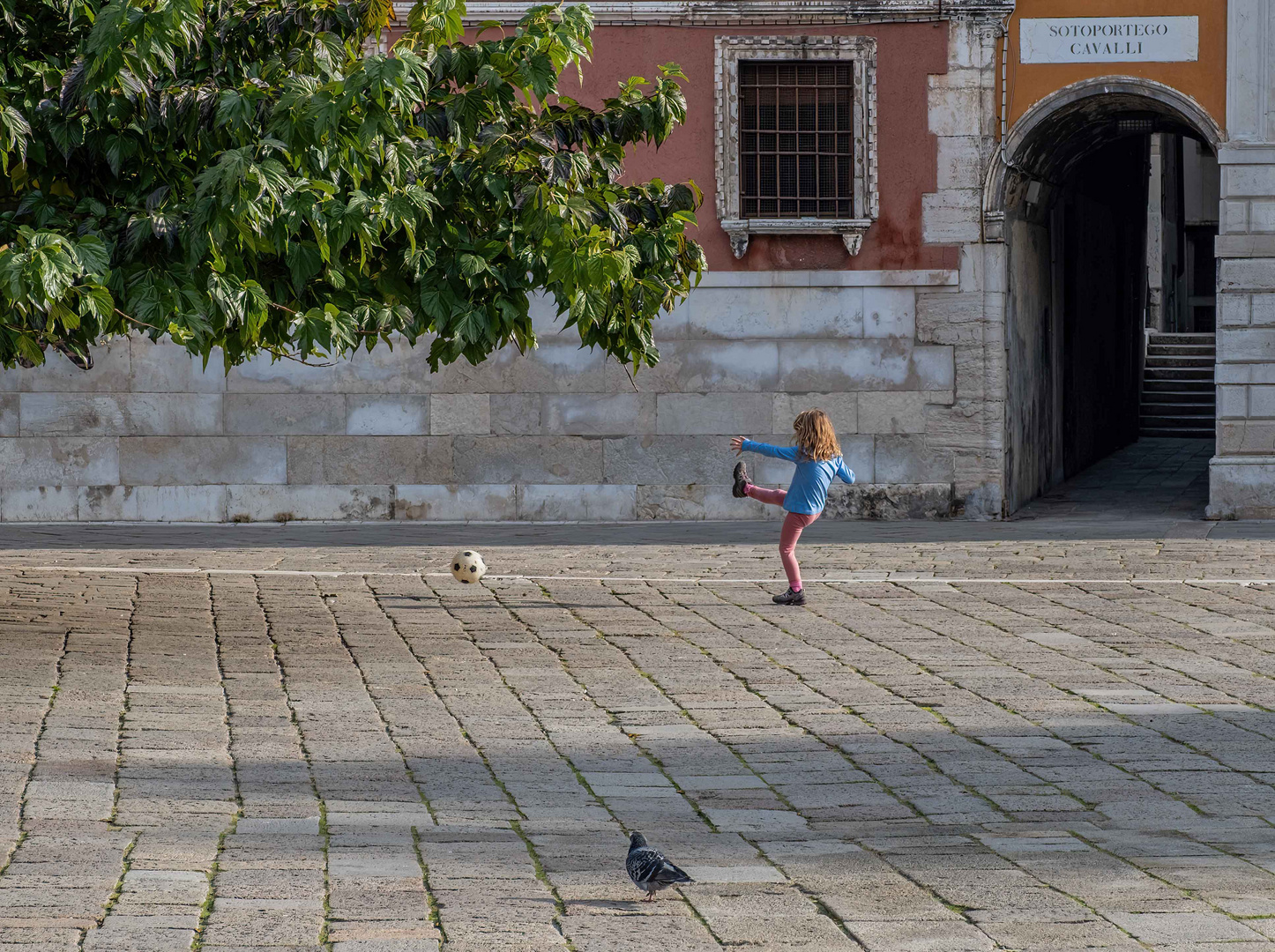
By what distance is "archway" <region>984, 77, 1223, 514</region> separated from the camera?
16.7m

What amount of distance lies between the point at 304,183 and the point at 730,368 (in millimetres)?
8891

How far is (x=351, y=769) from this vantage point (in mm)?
6680

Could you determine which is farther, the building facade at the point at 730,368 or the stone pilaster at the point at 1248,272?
the building facade at the point at 730,368

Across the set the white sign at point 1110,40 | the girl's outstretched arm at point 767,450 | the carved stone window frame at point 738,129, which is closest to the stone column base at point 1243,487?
the white sign at point 1110,40

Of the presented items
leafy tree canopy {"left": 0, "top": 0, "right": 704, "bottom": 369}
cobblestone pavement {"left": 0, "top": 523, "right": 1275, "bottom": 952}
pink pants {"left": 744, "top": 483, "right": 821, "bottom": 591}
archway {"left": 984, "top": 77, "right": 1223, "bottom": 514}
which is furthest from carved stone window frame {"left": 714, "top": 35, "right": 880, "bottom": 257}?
leafy tree canopy {"left": 0, "top": 0, "right": 704, "bottom": 369}

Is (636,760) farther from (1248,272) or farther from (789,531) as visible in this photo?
(1248,272)

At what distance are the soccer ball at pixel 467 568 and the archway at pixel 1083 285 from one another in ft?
21.3

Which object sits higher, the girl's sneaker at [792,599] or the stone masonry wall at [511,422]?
the stone masonry wall at [511,422]

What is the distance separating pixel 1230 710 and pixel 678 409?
9.45 meters

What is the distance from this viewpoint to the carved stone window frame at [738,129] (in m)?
16.6

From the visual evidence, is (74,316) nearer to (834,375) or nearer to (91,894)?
(91,894)

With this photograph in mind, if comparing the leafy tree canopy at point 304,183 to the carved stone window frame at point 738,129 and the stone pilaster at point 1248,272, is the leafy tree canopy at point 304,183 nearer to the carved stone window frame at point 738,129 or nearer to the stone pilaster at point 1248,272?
the carved stone window frame at point 738,129

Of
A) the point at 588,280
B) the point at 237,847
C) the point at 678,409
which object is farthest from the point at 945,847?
the point at 678,409

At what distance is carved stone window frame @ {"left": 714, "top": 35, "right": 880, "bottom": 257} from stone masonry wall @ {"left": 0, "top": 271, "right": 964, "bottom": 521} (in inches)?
18.5
